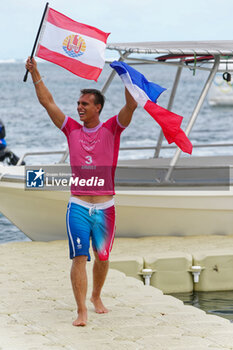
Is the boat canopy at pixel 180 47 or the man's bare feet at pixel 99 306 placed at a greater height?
the boat canopy at pixel 180 47

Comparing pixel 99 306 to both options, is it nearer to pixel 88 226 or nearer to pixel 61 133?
pixel 88 226

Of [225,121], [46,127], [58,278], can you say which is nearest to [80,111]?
[58,278]

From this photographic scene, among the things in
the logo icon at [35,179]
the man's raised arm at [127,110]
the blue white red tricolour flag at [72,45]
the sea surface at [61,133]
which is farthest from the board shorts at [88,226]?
the sea surface at [61,133]

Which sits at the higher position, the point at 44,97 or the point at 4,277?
the point at 44,97

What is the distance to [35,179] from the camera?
11.7m

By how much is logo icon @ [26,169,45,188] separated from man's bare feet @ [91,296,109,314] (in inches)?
177

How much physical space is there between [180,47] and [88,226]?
5.63 metres

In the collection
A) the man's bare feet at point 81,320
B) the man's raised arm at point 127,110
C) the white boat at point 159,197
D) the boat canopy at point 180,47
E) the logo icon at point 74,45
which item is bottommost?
the man's bare feet at point 81,320

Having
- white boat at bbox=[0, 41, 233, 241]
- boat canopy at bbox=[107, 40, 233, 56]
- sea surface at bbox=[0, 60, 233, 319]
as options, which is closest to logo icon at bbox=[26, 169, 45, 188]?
white boat at bbox=[0, 41, 233, 241]

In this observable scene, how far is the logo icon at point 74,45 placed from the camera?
24.1 feet

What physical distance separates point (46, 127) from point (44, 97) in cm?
4723

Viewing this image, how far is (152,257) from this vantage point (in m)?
9.93

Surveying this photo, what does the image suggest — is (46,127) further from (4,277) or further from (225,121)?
(4,277)

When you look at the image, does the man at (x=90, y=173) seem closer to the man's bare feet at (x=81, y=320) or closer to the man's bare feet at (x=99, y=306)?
the man's bare feet at (x=81, y=320)
